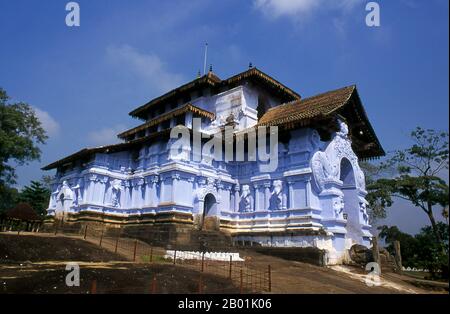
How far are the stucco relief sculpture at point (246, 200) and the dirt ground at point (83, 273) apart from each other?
30.5ft

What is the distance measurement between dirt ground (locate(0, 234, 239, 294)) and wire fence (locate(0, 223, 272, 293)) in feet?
0.49

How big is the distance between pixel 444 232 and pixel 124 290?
1063 inches

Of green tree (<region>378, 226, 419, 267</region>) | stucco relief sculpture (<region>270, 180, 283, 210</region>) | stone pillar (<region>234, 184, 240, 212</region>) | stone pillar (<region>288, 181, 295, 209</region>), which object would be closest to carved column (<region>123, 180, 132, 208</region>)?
stone pillar (<region>234, 184, 240, 212</region>)

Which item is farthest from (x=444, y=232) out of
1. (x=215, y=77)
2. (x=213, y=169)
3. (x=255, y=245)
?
(x=215, y=77)

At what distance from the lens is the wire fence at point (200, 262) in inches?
361

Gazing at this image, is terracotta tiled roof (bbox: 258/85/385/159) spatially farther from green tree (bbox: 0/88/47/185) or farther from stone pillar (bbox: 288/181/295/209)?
green tree (bbox: 0/88/47/185)

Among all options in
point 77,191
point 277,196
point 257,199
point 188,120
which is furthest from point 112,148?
point 277,196

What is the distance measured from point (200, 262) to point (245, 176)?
841cm

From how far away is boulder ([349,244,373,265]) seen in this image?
55.1ft

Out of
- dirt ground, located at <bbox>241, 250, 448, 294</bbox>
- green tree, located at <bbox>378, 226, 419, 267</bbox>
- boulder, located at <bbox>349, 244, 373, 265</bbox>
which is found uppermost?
green tree, located at <bbox>378, 226, 419, 267</bbox>

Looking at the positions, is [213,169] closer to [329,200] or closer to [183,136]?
[183,136]

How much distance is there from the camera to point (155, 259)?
524 inches

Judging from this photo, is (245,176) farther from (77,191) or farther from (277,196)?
(77,191)

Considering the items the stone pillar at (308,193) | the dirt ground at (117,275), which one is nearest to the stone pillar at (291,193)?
the stone pillar at (308,193)
